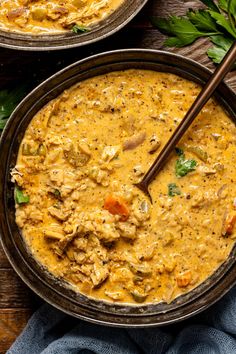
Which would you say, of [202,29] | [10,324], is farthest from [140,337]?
[202,29]

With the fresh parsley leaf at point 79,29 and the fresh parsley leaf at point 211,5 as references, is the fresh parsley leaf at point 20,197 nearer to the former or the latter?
the fresh parsley leaf at point 79,29

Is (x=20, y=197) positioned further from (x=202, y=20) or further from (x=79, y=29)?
(x=202, y=20)

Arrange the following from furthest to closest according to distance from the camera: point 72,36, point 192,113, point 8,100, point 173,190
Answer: point 8,100 → point 72,36 → point 173,190 → point 192,113

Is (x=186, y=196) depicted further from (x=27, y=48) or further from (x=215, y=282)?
(x=27, y=48)

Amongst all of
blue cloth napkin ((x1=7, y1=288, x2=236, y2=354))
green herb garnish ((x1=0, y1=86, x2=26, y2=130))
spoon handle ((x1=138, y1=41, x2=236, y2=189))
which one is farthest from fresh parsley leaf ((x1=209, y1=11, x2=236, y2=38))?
blue cloth napkin ((x1=7, y1=288, x2=236, y2=354))

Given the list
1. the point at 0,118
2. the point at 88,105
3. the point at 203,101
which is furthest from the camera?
the point at 0,118

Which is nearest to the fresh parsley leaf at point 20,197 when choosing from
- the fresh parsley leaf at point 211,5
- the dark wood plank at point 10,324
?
the dark wood plank at point 10,324

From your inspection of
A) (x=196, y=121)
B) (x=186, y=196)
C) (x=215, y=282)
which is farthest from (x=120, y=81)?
(x=215, y=282)
